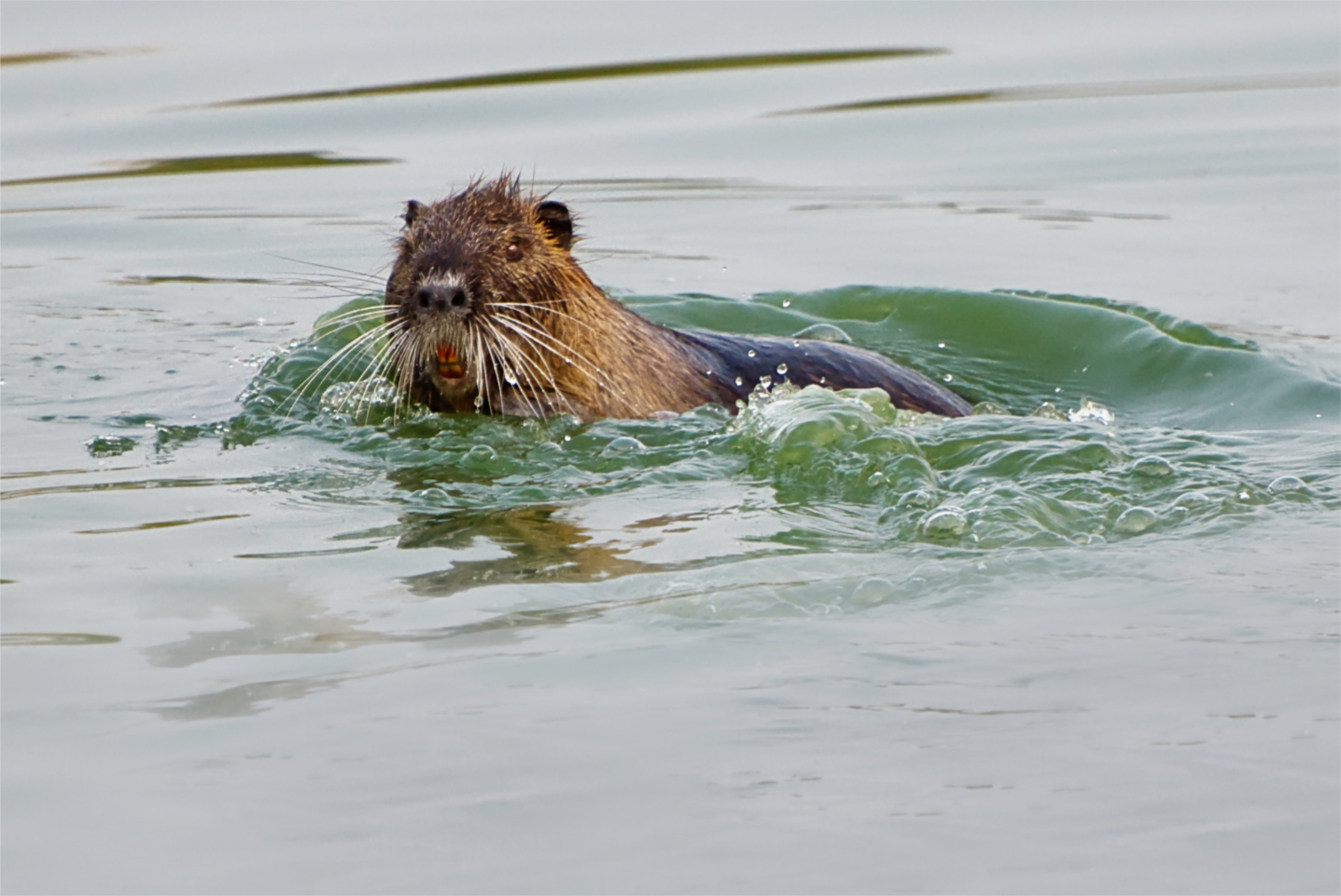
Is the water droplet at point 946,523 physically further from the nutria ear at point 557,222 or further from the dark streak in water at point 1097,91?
the dark streak in water at point 1097,91

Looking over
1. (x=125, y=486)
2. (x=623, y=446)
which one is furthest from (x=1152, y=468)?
(x=125, y=486)

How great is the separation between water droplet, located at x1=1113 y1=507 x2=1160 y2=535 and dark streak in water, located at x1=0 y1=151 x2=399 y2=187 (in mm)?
7166

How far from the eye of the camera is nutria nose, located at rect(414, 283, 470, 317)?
5.95m

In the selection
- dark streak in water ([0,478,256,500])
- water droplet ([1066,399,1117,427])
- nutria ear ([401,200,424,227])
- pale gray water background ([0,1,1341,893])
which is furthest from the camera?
water droplet ([1066,399,1117,427])

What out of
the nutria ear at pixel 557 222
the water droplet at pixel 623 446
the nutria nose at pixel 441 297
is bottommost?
the water droplet at pixel 623 446

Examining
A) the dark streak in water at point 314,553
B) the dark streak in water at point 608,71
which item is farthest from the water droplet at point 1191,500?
the dark streak in water at point 608,71

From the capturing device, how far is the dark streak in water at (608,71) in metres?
12.6

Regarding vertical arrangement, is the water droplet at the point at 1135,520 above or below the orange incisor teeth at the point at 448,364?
below

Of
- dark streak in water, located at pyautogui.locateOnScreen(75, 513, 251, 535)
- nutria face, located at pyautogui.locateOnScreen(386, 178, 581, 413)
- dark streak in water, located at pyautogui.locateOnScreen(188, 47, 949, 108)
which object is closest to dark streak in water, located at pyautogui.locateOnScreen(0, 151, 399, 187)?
dark streak in water, located at pyautogui.locateOnScreen(188, 47, 949, 108)

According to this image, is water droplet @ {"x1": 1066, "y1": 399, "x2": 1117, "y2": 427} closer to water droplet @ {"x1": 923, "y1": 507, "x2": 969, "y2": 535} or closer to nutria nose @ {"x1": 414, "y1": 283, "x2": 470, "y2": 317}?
water droplet @ {"x1": 923, "y1": 507, "x2": 969, "y2": 535}

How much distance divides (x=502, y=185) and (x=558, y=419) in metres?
0.87

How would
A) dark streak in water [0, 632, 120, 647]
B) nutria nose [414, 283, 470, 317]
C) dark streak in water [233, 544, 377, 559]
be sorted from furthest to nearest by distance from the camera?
nutria nose [414, 283, 470, 317], dark streak in water [233, 544, 377, 559], dark streak in water [0, 632, 120, 647]

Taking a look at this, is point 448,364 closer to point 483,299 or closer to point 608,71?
point 483,299

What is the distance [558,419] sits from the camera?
6.25 m
